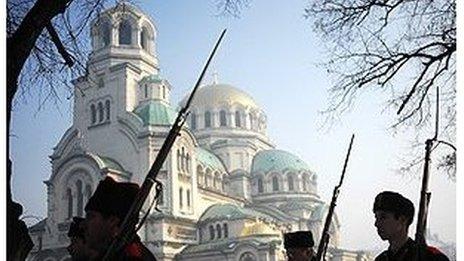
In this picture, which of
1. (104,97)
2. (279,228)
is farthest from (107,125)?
(279,228)

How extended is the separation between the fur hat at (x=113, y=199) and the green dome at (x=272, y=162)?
461 inches

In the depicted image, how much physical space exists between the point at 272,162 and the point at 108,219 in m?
12.3

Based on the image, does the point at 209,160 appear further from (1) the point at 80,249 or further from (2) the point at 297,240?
(1) the point at 80,249

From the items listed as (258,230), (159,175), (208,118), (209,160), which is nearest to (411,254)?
(159,175)

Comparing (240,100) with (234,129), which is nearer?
(240,100)

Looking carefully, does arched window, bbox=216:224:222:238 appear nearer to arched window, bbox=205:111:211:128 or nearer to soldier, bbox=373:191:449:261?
arched window, bbox=205:111:211:128

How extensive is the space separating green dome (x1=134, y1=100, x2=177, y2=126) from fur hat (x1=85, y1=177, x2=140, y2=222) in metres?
7.94

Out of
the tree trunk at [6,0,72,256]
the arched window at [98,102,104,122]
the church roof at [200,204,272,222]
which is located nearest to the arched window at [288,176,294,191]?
the church roof at [200,204,272,222]

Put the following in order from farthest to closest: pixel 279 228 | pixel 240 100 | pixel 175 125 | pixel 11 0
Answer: pixel 240 100, pixel 279 228, pixel 11 0, pixel 175 125

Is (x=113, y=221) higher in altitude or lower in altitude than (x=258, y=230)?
lower

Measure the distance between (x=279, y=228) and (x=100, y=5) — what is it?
872 cm

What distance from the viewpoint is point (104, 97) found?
8688 millimetres

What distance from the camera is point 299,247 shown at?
4.61 feet

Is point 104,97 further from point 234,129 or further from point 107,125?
point 234,129
